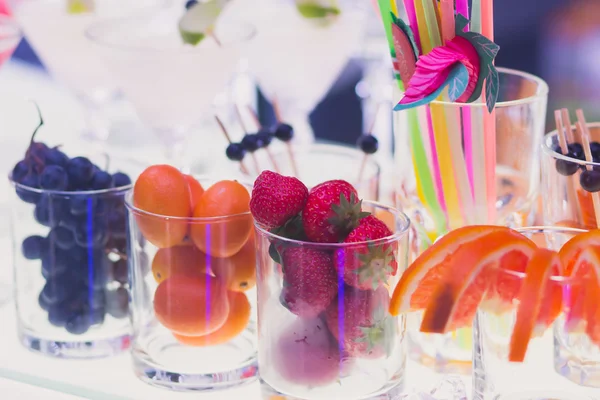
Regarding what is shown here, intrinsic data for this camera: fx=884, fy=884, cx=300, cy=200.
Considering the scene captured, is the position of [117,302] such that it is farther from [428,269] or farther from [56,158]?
[428,269]

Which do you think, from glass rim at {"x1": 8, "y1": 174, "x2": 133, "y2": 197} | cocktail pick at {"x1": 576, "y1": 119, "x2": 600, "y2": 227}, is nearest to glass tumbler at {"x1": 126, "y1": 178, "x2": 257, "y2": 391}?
glass rim at {"x1": 8, "y1": 174, "x2": 133, "y2": 197}

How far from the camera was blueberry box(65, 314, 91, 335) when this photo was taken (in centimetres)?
73

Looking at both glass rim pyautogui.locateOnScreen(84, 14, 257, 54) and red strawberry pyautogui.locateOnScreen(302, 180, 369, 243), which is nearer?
red strawberry pyautogui.locateOnScreen(302, 180, 369, 243)

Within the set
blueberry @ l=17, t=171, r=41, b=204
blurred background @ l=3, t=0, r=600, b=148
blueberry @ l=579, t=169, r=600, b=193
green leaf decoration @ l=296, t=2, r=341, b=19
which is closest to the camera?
blueberry @ l=579, t=169, r=600, b=193

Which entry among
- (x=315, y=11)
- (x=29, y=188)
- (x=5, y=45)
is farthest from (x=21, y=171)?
(x=315, y=11)

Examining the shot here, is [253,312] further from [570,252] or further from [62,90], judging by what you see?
[62,90]

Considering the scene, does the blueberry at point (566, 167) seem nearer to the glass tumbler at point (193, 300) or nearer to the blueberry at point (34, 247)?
the glass tumbler at point (193, 300)

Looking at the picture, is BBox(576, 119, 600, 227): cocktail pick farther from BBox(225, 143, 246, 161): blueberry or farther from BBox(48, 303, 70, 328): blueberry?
BBox(48, 303, 70, 328): blueberry

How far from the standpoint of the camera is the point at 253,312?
2.24 feet

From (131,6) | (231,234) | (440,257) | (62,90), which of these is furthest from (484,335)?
(62,90)

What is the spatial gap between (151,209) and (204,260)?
0.18 feet

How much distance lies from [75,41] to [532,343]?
82cm

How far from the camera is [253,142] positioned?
757 millimetres

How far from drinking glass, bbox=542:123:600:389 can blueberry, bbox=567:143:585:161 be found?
11mm
